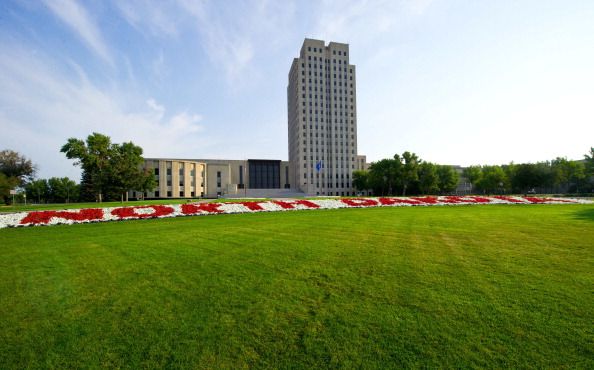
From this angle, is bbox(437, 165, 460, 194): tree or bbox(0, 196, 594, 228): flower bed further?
bbox(437, 165, 460, 194): tree

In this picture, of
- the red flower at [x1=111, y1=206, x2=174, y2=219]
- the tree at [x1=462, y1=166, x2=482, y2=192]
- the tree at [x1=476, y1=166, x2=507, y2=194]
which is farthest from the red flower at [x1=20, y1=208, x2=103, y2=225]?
the tree at [x1=462, y1=166, x2=482, y2=192]

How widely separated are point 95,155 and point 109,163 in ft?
7.17

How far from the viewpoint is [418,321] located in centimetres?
397

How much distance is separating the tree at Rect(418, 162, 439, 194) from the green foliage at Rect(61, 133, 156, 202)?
202ft

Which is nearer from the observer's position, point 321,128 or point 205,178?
point 205,178

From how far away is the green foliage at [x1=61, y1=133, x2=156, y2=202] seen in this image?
41.8 meters

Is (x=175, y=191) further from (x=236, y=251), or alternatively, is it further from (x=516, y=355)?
(x=516, y=355)

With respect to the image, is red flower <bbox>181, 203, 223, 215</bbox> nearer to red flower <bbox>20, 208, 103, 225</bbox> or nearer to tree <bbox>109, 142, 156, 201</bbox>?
red flower <bbox>20, 208, 103, 225</bbox>

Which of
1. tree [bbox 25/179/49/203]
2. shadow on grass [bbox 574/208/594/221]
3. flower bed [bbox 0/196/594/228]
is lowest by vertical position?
shadow on grass [bbox 574/208/594/221]

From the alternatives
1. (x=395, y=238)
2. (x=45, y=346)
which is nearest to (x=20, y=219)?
(x=45, y=346)

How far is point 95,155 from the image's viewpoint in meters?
43.5

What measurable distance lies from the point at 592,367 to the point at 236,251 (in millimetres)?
7330

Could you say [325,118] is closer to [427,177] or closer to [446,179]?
[427,177]

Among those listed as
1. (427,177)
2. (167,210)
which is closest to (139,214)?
(167,210)
